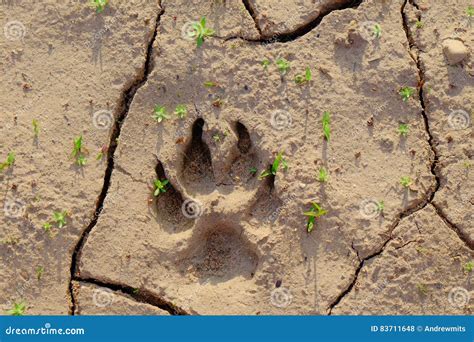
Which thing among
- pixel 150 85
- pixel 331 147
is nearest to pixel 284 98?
pixel 331 147

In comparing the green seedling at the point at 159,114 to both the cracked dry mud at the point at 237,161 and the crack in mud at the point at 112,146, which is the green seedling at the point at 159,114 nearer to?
the cracked dry mud at the point at 237,161

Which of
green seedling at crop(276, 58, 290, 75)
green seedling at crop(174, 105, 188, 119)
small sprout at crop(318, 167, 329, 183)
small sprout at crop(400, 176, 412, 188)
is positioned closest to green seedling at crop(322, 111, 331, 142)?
small sprout at crop(318, 167, 329, 183)

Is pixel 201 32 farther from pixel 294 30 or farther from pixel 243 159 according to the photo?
pixel 243 159

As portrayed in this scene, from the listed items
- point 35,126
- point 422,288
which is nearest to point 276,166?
point 422,288

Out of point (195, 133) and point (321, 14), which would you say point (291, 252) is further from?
point (321, 14)

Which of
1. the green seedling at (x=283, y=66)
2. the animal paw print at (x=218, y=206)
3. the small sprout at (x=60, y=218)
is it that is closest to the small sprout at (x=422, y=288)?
the animal paw print at (x=218, y=206)

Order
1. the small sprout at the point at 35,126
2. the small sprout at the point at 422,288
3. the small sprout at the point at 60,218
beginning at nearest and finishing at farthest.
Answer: the small sprout at the point at 422,288 < the small sprout at the point at 60,218 < the small sprout at the point at 35,126

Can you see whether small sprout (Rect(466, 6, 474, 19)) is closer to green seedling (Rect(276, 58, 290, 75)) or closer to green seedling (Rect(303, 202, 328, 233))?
green seedling (Rect(276, 58, 290, 75))
